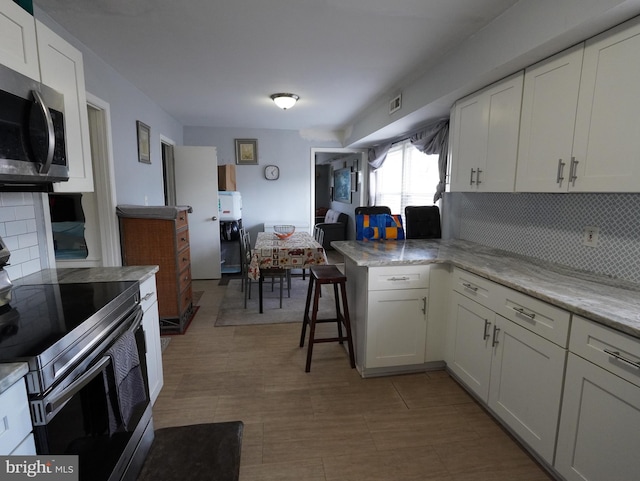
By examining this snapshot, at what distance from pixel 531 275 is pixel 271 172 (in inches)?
186

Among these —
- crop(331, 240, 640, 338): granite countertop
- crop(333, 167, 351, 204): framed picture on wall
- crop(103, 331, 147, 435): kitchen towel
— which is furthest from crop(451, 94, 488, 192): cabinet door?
crop(333, 167, 351, 204): framed picture on wall

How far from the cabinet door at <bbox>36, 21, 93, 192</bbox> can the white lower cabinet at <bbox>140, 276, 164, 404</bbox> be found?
2.14 feet

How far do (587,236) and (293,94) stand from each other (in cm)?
306

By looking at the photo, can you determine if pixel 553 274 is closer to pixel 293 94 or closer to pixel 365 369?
pixel 365 369

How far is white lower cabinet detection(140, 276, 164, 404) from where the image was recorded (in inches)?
74.0

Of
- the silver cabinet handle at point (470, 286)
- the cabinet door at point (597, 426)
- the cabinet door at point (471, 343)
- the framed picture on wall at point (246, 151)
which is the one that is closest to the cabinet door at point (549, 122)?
the silver cabinet handle at point (470, 286)

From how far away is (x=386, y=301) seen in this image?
7.51 ft

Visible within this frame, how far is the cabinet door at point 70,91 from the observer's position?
1480mm

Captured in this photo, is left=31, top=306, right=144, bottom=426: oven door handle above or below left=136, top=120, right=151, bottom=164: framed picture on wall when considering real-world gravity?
below

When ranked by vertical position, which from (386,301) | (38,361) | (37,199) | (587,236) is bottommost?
(386,301)

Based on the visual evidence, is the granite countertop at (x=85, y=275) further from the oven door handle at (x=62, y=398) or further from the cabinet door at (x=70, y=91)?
the oven door handle at (x=62, y=398)

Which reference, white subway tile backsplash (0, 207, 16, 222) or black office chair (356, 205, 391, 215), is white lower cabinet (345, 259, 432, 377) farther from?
white subway tile backsplash (0, 207, 16, 222)

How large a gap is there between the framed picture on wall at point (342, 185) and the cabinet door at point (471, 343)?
4978 millimetres

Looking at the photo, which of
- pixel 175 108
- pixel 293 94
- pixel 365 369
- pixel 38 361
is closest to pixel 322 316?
pixel 365 369
